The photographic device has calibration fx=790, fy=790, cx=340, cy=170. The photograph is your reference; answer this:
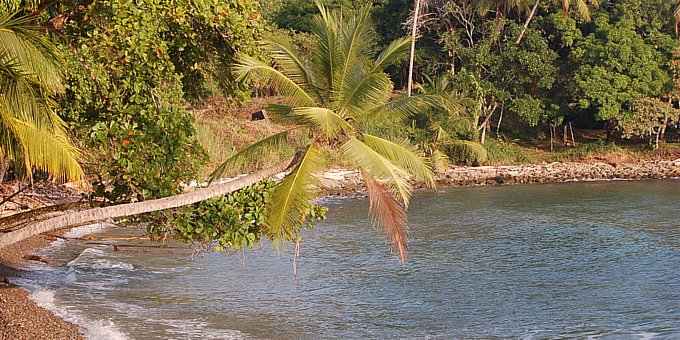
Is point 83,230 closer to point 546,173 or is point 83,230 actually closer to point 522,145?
point 546,173

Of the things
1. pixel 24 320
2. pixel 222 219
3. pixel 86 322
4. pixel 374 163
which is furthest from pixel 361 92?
pixel 86 322

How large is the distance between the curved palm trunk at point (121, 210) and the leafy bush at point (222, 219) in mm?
1364

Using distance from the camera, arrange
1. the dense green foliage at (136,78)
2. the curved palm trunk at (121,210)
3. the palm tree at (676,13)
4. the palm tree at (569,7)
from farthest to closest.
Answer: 1. the palm tree at (569,7)
2. the palm tree at (676,13)
3. the dense green foliage at (136,78)
4. the curved palm trunk at (121,210)

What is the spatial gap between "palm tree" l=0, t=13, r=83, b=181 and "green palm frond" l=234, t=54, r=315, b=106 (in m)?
2.67

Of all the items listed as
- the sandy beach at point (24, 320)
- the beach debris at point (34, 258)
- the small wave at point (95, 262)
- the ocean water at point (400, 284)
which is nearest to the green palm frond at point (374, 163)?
the ocean water at point (400, 284)

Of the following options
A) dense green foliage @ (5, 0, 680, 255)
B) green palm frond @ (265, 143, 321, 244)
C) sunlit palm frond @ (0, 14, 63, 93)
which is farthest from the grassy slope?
sunlit palm frond @ (0, 14, 63, 93)

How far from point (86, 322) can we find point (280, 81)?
6.12 m

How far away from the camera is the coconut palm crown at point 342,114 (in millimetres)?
9688

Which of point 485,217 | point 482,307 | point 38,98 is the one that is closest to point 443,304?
point 482,307

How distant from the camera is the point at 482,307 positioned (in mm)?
15844

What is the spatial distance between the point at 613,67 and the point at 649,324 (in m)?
26.5

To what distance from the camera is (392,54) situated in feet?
35.6

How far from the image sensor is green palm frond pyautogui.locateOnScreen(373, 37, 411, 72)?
10.7m

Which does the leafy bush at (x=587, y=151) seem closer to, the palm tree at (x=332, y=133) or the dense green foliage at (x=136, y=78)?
the palm tree at (x=332, y=133)
